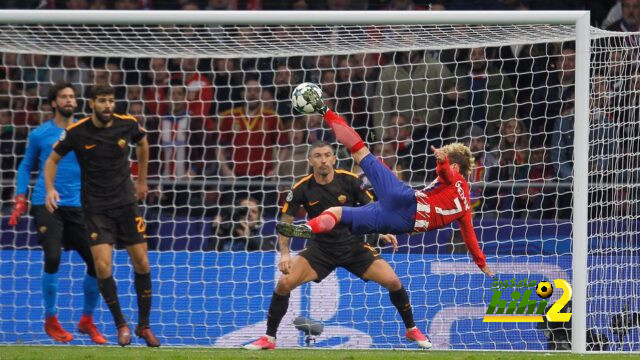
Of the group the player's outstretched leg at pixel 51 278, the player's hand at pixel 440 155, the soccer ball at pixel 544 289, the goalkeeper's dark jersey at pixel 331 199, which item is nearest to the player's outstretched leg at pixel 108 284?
the player's outstretched leg at pixel 51 278

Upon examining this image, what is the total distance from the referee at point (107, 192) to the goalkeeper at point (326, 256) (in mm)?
1179

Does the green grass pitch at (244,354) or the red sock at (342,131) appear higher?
the red sock at (342,131)

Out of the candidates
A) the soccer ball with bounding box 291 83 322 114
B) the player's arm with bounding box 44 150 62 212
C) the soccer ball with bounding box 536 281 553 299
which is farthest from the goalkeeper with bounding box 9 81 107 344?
the soccer ball with bounding box 536 281 553 299

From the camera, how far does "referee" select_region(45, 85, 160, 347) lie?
382 inches

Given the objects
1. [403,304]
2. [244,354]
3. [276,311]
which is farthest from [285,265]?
[403,304]

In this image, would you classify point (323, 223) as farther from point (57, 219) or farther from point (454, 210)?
point (57, 219)

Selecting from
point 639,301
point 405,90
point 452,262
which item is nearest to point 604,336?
point 639,301

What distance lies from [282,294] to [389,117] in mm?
3004

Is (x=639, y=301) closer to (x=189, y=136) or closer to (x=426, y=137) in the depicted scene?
(x=426, y=137)

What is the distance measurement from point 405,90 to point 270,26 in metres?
2.57

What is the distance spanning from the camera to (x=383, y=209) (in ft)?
29.8

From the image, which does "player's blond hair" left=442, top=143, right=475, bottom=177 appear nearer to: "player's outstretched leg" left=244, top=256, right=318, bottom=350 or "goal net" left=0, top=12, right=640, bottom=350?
"goal net" left=0, top=12, right=640, bottom=350

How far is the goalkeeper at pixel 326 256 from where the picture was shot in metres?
10.0

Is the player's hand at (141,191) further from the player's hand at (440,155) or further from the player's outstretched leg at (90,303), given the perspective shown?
the player's hand at (440,155)
